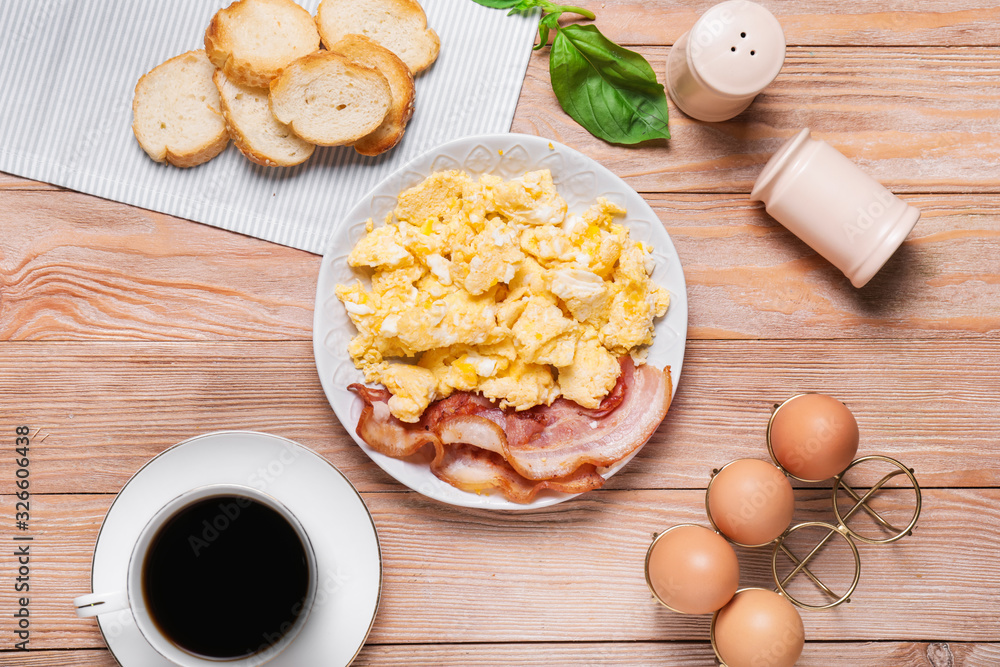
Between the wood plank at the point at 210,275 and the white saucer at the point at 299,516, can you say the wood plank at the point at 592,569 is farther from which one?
the wood plank at the point at 210,275

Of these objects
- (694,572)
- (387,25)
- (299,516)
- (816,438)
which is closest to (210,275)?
(299,516)

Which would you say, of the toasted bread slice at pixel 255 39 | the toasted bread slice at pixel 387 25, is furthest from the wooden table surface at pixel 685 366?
the toasted bread slice at pixel 255 39

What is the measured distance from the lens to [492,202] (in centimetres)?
131

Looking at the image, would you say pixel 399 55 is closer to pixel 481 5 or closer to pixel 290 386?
pixel 481 5

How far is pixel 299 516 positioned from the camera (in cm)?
126

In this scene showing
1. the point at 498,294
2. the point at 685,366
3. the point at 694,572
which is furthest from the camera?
the point at 685,366

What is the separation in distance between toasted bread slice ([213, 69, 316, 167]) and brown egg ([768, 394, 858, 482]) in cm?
114

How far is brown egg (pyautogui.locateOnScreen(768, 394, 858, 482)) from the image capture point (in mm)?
1257

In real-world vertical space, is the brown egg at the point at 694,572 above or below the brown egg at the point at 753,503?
below

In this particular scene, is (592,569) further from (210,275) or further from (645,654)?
(210,275)

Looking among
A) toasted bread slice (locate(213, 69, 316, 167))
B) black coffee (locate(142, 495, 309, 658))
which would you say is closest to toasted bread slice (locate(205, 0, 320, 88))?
toasted bread slice (locate(213, 69, 316, 167))

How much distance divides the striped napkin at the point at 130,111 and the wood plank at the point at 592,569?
0.65 metres

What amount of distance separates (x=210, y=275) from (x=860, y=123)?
1460 mm

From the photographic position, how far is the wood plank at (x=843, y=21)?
1436 mm
